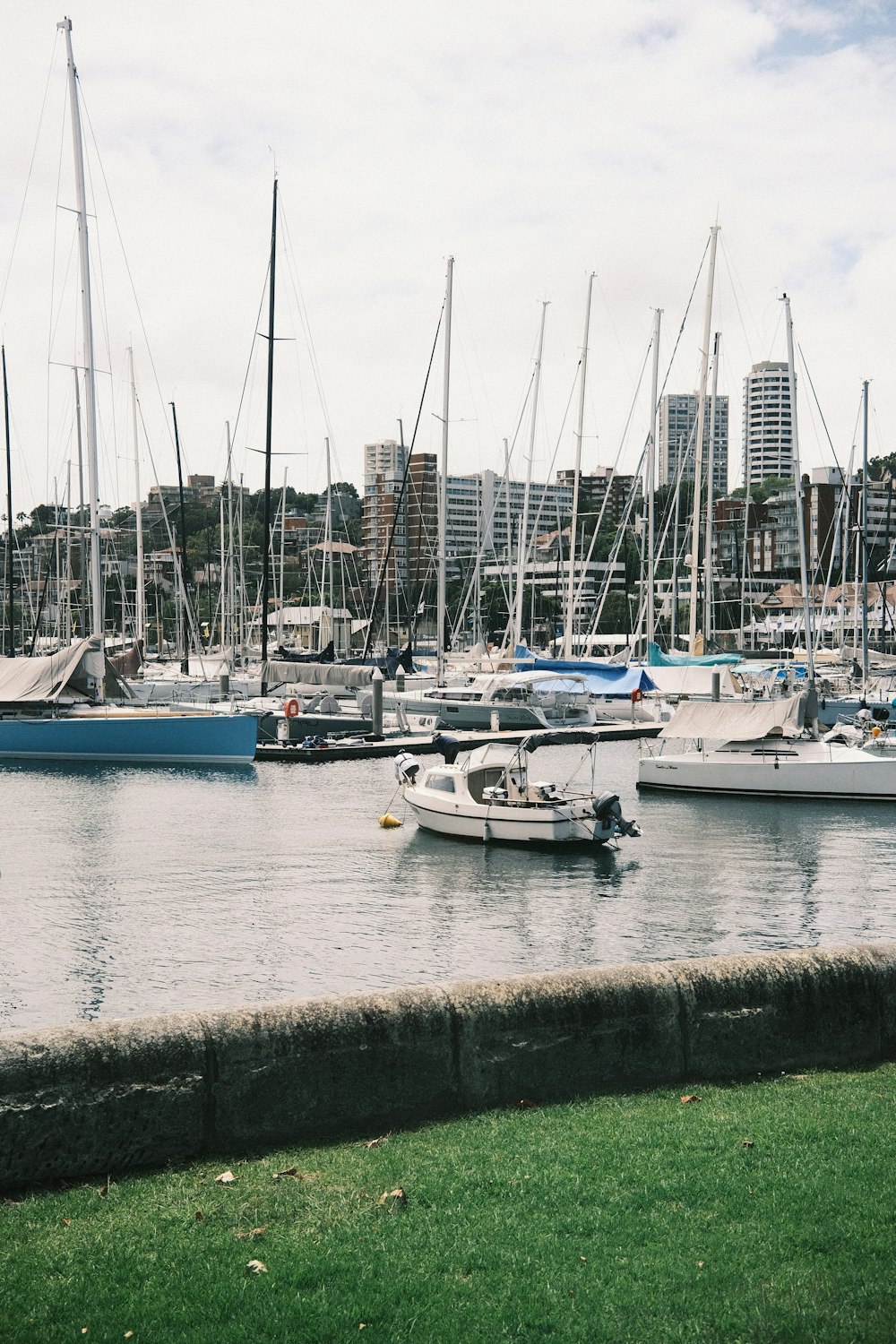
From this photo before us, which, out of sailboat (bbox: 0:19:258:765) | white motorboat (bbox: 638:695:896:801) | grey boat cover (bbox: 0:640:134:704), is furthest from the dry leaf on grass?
grey boat cover (bbox: 0:640:134:704)

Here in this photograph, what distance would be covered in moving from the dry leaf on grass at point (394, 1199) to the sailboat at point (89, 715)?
4012 cm

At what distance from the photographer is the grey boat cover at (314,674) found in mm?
55281

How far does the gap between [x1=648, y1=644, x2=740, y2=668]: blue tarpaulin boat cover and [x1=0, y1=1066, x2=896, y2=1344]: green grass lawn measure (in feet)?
184

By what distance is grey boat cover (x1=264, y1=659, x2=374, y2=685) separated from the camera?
181 feet

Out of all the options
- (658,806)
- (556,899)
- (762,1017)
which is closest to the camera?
(762,1017)

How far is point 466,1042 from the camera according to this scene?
7.88m

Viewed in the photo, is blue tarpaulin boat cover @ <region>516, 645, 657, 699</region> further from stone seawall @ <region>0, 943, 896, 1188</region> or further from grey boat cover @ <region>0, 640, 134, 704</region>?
stone seawall @ <region>0, 943, 896, 1188</region>

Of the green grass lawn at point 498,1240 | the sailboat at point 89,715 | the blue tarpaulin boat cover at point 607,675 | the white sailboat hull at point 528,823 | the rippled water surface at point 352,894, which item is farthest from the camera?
the blue tarpaulin boat cover at point 607,675

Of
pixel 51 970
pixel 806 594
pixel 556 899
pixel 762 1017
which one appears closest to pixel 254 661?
pixel 806 594

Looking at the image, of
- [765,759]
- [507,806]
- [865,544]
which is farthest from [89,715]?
[865,544]

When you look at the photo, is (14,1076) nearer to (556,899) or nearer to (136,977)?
(136,977)

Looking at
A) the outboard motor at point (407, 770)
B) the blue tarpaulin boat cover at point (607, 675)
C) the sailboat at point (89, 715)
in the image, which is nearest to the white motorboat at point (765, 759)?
the outboard motor at point (407, 770)

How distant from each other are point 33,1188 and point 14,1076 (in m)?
0.60

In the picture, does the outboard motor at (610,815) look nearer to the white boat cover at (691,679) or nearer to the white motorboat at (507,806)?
the white motorboat at (507,806)
